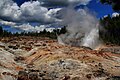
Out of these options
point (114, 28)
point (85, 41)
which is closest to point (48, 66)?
point (85, 41)

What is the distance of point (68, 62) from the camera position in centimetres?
2717

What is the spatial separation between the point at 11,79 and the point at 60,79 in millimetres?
3686

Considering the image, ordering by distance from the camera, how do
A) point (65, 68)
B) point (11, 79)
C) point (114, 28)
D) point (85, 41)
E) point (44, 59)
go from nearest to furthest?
point (11, 79) < point (65, 68) < point (44, 59) < point (85, 41) < point (114, 28)

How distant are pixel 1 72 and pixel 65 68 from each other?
261 inches

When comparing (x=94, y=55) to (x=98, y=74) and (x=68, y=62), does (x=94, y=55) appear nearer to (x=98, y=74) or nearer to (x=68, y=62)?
(x=68, y=62)

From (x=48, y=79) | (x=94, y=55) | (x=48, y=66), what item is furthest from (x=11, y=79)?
(x=94, y=55)

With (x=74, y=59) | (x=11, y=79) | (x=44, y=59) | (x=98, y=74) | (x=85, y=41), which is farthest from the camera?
(x=85, y=41)

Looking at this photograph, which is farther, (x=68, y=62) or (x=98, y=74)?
(x=68, y=62)

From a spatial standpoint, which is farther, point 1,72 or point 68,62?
point 68,62

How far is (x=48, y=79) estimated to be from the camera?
22.1 metres

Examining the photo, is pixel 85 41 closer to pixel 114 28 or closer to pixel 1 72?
pixel 1 72

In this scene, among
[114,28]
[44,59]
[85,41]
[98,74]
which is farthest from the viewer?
[114,28]

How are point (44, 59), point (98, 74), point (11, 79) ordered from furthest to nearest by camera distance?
1. point (44, 59)
2. point (98, 74)
3. point (11, 79)

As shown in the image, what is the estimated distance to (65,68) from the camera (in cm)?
2577
